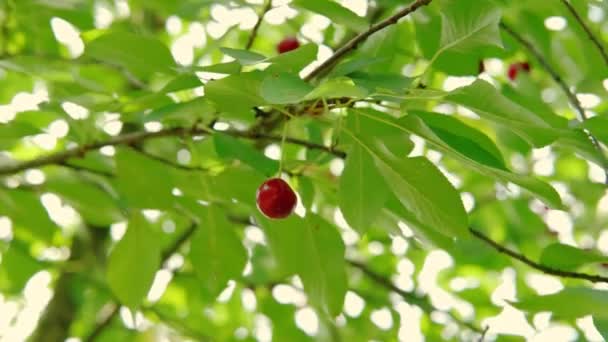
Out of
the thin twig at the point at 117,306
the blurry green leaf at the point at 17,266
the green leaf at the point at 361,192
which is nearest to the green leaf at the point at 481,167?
the green leaf at the point at 361,192

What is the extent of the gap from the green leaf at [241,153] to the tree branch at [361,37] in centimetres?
16

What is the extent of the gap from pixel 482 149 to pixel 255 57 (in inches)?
13.6

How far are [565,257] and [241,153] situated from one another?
21.6 inches

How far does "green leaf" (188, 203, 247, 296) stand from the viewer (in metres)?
1.60

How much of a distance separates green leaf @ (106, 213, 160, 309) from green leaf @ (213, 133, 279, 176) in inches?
17.5

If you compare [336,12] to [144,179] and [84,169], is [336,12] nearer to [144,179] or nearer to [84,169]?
[144,179]

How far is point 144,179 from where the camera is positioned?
161 centimetres

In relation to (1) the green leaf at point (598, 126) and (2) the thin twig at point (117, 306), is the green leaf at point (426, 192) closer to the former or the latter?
(1) the green leaf at point (598, 126)

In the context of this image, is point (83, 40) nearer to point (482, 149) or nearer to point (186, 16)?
point (186, 16)

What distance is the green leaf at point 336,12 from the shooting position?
51.8 inches

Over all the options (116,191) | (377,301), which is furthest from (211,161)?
(377,301)

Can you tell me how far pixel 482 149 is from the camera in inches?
46.7

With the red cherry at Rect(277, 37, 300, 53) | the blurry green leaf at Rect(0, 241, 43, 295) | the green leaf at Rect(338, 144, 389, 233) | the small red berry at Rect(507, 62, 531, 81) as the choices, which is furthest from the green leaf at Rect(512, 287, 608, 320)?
the blurry green leaf at Rect(0, 241, 43, 295)

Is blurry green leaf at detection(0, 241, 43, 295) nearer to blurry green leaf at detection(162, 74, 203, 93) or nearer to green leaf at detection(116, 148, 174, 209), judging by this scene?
green leaf at detection(116, 148, 174, 209)
